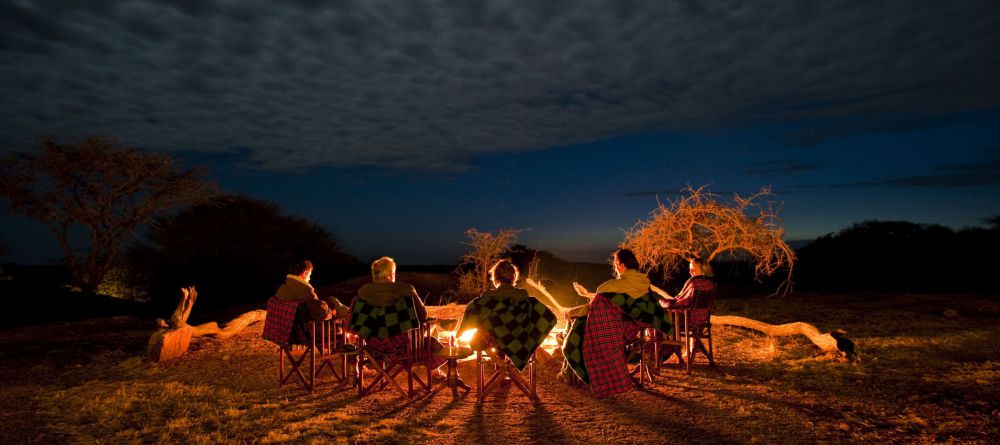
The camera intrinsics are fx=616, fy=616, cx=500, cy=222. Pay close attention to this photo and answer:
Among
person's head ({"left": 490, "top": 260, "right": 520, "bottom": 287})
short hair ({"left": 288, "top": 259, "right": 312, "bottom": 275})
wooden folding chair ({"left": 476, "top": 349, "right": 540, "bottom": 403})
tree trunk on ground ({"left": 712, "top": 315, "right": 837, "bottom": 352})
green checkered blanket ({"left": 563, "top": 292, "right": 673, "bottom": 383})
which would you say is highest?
short hair ({"left": 288, "top": 259, "right": 312, "bottom": 275})

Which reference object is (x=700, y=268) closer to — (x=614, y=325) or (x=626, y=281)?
(x=626, y=281)

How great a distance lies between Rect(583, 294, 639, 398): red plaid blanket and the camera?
17.3 ft

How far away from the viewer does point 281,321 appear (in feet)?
19.0

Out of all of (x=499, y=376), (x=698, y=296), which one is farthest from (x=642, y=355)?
(x=499, y=376)

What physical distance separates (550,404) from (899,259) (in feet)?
76.5

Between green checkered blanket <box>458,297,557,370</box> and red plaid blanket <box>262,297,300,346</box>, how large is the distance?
5.57ft

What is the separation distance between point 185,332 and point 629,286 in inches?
225

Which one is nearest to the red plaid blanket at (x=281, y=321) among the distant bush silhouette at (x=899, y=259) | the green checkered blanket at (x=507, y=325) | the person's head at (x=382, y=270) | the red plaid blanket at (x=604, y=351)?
the person's head at (x=382, y=270)

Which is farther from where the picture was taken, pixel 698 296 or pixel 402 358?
pixel 698 296

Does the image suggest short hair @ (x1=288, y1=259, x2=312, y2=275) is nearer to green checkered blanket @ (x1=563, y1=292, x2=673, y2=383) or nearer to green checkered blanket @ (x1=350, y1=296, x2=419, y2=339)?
green checkered blanket @ (x1=350, y1=296, x2=419, y2=339)

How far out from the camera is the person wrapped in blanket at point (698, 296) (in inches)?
248

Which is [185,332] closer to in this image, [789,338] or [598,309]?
[598,309]

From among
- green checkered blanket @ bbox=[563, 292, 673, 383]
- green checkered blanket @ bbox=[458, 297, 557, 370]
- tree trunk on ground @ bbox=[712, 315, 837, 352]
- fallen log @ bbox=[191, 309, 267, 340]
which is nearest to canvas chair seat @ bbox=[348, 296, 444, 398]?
green checkered blanket @ bbox=[458, 297, 557, 370]

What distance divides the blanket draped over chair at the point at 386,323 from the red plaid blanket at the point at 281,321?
0.73m
